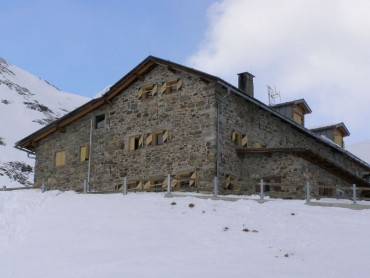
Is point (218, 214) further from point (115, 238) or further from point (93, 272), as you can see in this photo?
Answer: point (93, 272)

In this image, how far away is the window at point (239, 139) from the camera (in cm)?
2602

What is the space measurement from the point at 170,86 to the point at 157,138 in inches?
104

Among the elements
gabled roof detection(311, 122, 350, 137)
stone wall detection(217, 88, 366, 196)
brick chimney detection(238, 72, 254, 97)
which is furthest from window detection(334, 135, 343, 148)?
brick chimney detection(238, 72, 254, 97)

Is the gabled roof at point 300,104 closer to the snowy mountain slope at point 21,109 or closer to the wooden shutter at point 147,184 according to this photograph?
the wooden shutter at point 147,184

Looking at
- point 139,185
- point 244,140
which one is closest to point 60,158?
point 139,185

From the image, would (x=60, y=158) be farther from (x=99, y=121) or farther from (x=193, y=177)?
(x=193, y=177)

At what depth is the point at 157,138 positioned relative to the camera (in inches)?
1055

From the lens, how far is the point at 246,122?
2723cm

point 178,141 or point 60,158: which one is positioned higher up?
point 178,141

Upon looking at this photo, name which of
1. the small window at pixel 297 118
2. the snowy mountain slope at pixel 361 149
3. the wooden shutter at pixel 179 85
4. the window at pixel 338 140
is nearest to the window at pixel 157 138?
the wooden shutter at pixel 179 85

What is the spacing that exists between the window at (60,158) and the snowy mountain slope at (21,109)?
29864 millimetres

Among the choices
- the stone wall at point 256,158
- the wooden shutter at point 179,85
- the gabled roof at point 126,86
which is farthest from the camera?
the wooden shutter at point 179,85

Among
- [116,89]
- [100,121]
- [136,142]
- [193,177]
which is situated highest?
[116,89]

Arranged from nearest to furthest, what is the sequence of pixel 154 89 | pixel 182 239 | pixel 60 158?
pixel 182 239 < pixel 154 89 < pixel 60 158
